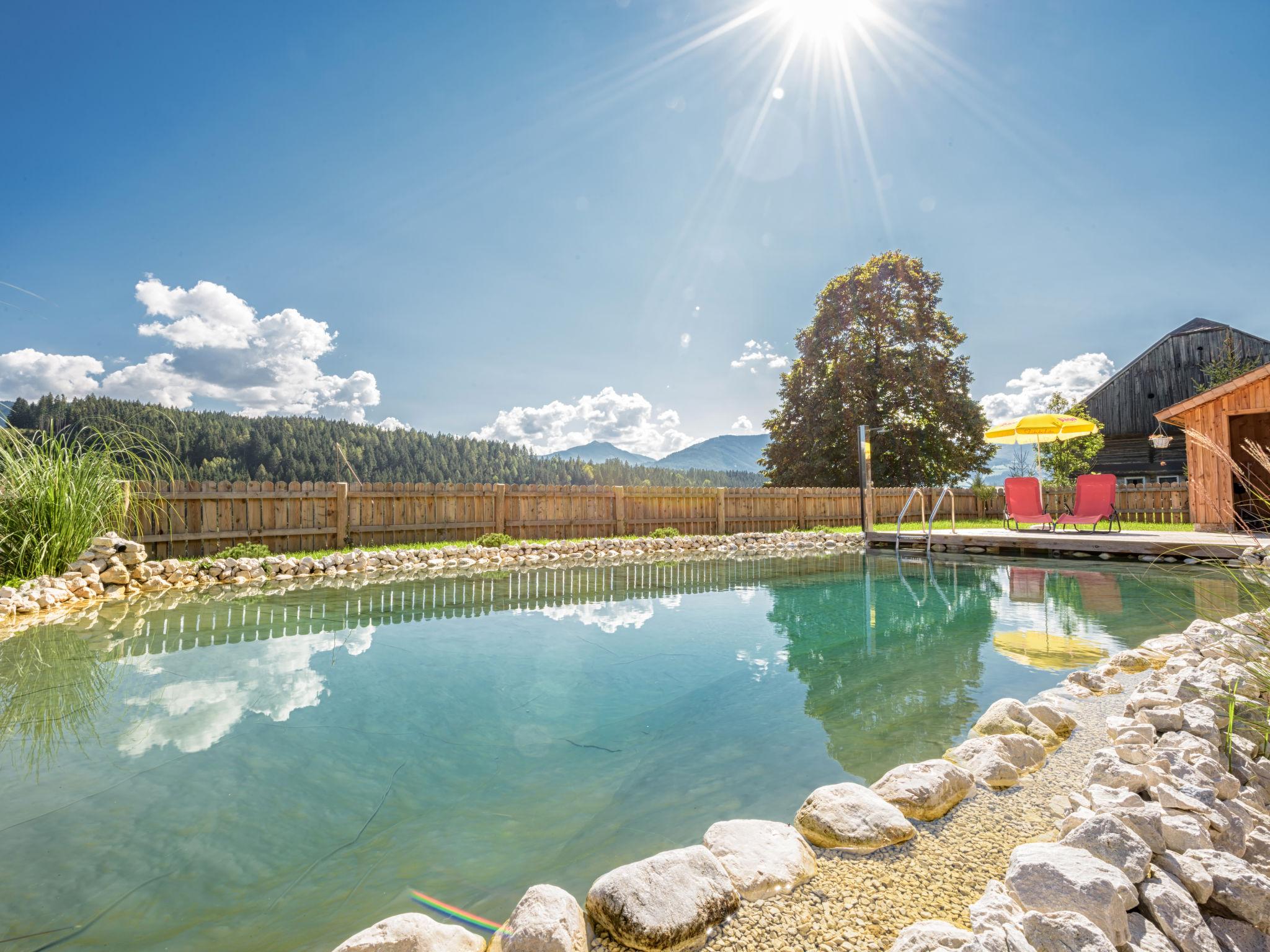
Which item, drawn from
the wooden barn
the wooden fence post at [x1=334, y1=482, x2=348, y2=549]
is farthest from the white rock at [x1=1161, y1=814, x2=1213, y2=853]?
the wooden barn

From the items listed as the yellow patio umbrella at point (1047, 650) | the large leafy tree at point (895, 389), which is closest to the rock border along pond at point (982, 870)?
the yellow patio umbrella at point (1047, 650)

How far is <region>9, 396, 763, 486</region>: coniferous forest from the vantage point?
48156 mm

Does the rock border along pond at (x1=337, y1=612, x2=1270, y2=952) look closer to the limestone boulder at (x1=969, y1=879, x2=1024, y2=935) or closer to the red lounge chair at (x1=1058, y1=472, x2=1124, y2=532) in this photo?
the limestone boulder at (x1=969, y1=879, x2=1024, y2=935)

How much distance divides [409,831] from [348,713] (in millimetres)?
1361

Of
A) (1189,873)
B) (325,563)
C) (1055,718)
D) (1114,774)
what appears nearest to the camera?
(1189,873)

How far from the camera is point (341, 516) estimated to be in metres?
10.2

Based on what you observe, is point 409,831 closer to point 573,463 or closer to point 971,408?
point 971,408

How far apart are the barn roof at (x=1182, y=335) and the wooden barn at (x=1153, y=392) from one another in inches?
0.8

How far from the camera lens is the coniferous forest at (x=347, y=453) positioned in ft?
158

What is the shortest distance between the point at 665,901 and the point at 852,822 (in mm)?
746

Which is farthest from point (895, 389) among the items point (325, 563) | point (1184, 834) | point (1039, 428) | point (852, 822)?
point (852, 822)

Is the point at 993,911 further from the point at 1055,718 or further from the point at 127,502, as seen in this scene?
the point at 127,502

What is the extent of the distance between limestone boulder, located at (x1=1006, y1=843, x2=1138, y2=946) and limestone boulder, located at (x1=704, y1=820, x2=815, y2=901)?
52 centimetres

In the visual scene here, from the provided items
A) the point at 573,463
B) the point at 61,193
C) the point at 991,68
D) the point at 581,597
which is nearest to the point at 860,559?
the point at 581,597
